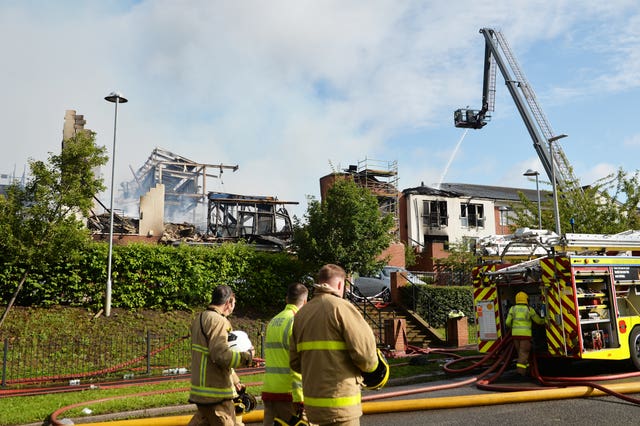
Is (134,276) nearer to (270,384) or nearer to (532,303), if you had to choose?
(532,303)

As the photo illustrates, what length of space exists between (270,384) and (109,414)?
434 centimetres

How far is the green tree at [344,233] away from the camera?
21094mm

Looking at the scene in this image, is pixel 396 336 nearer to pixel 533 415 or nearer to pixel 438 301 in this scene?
pixel 438 301

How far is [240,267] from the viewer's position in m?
20.0

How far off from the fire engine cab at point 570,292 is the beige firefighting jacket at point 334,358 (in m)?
7.50

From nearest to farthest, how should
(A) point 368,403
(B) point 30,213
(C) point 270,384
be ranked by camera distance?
(C) point 270,384
(A) point 368,403
(B) point 30,213

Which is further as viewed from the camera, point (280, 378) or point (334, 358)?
point (280, 378)

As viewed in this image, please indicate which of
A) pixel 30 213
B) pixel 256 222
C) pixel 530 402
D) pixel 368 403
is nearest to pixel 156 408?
pixel 368 403

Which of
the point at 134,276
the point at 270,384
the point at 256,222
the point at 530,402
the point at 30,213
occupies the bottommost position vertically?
the point at 530,402

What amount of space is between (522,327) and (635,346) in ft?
7.66

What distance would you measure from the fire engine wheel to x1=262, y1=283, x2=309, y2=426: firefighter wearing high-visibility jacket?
8.48m

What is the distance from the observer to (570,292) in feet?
33.1

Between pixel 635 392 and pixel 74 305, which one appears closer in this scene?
pixel 635 392

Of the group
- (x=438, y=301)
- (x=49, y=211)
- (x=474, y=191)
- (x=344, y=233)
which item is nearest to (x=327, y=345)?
(x=49, y=211)
